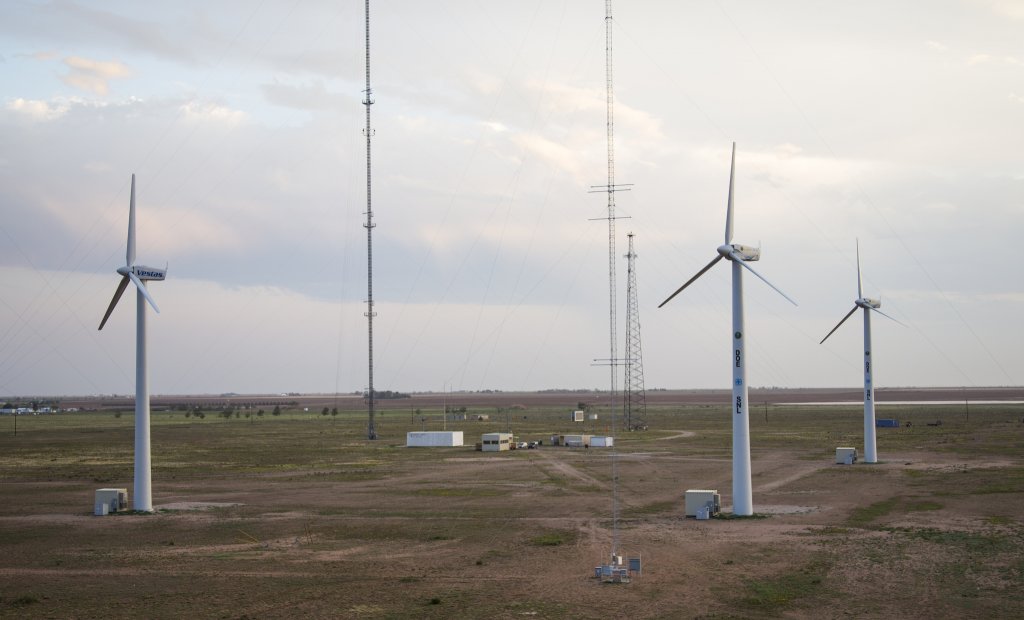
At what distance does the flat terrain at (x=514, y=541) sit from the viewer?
3080 cm

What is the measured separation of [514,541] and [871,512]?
20.1 meters

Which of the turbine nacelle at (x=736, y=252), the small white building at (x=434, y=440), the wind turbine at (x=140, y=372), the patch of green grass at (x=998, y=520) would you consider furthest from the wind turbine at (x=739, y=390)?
the small white building at (x=434, y=440)

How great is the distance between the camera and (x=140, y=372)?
51.1 m

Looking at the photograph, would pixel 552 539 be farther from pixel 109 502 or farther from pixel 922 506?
pixel 109 502

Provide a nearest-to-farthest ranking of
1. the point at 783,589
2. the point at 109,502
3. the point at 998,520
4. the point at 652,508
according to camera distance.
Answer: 1. the point at 783,589
2. the point at 998,520
3. the point at 109,502
4. the point at 652,508

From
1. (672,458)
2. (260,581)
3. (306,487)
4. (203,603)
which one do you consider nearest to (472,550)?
(260,581)

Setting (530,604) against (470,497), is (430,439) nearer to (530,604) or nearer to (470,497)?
(470,497)

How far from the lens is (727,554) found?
38.9 m

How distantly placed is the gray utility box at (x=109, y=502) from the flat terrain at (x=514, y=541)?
2.86 feet

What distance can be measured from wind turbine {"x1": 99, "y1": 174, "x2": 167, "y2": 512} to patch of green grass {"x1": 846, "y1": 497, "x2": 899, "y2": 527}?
3660 centimetres

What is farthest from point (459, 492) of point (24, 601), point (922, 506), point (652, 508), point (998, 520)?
point (24, 601)

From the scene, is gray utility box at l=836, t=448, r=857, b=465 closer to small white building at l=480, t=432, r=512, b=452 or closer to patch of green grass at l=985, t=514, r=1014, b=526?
patch of green grass at l=985, t=514, r=1014, b=526

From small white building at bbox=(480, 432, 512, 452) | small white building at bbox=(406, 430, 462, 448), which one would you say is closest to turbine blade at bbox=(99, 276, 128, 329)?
small white building at bbox=(480, 432, 512, 452)

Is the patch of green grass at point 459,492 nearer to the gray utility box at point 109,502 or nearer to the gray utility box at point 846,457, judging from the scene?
the gray utility box at point 109,502
